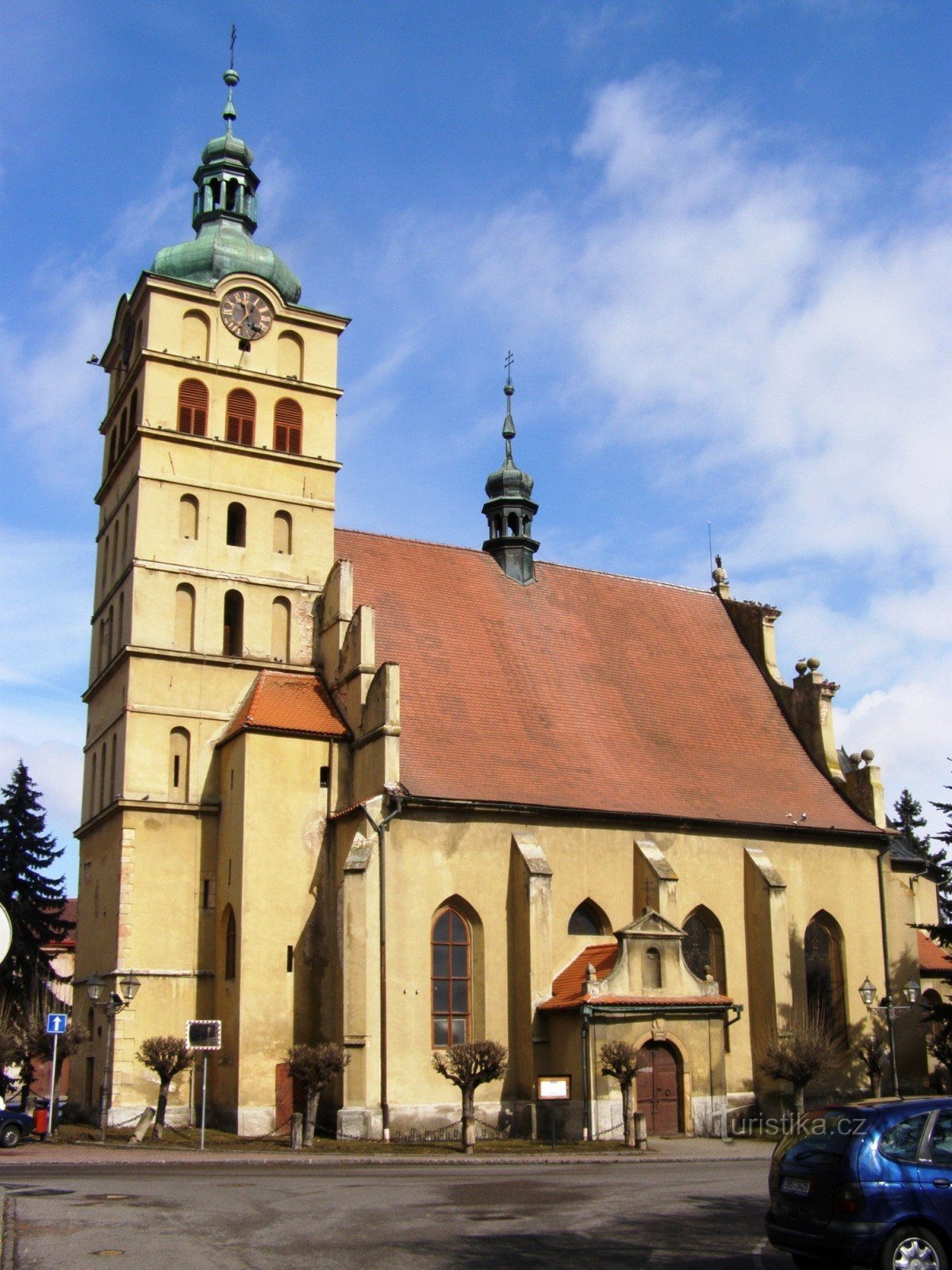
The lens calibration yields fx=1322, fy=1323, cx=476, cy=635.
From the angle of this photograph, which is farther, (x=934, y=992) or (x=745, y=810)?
(x=745, y=810)

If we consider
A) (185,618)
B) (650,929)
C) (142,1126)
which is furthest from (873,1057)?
(185,618)

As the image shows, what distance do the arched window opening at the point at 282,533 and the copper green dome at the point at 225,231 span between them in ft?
19.9

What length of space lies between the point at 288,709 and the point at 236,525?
548 centimetres

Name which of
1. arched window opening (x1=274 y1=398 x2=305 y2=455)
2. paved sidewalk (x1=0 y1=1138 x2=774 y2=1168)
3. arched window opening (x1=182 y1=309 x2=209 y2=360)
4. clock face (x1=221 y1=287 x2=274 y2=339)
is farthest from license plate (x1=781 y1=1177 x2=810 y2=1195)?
clock face (x1=221 y1=287 x2=274 y2=339)

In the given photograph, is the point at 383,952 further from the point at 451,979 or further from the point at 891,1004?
the point at 891,1004

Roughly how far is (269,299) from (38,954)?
22.4 m

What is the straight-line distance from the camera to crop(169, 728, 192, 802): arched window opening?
3053 cm

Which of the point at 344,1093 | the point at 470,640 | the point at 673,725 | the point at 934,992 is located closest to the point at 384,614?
the point at 470,640

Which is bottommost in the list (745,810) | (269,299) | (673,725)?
(745,810)

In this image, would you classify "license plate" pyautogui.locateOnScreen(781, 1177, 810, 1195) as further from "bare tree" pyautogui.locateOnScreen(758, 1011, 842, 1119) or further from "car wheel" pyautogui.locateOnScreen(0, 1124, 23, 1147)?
"bare tree" pyautogui.locateOnScreen(758, 1011, 842, 1119)

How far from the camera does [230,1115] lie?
27.7 metres

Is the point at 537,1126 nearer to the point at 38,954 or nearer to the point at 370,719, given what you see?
the point at 370,719

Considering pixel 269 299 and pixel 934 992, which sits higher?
pixel 269 299

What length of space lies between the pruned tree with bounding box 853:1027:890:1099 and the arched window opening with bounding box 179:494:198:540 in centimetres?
2077
